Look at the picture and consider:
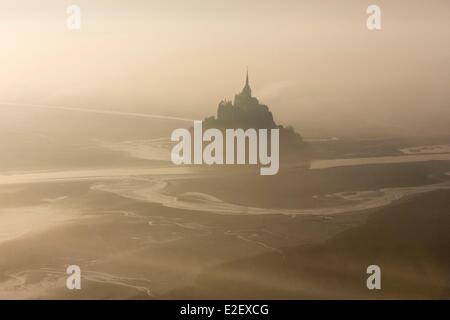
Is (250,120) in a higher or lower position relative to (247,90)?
lower

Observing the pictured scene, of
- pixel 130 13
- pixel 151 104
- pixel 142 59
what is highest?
pixel 130 13

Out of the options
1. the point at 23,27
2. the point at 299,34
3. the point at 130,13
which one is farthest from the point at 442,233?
the point at 23,27

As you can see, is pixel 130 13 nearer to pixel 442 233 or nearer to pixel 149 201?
pixel 149 201

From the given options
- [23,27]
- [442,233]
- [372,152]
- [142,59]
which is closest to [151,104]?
[142,59]

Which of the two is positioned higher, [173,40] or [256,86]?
[173,40]

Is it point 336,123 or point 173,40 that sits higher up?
point 173,40

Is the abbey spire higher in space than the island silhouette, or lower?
higher

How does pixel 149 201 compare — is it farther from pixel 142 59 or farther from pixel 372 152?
pixel 372 152

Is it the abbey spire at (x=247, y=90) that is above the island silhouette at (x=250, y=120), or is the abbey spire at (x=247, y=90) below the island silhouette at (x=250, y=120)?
above

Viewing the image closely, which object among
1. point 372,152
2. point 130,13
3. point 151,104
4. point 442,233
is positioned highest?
point 130,13
